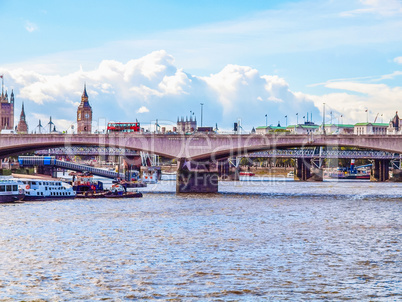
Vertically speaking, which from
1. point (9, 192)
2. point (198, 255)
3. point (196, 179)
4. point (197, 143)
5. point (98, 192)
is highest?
point (197, 143)

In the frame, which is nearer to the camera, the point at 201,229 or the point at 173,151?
the point at 201,229

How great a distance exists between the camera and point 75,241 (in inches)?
1989

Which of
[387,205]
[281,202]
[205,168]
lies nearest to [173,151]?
[205,168]

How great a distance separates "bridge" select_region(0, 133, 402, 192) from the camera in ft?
353

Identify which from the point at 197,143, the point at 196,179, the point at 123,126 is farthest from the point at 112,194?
the point at 123,126

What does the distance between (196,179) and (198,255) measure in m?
70.8

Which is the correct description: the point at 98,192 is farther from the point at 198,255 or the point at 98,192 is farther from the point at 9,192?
the point at 198,255

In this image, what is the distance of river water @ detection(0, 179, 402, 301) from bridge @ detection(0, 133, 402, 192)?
3179 centimetres

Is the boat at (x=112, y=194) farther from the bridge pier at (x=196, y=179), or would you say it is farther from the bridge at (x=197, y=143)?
the bridge pier at (x=196, y=179)

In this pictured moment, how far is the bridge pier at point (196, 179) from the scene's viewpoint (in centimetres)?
11400

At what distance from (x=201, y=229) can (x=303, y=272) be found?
20.5 metres

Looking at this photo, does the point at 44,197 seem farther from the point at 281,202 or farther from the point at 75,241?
the point at 75,241

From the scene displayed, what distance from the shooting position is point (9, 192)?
283ft

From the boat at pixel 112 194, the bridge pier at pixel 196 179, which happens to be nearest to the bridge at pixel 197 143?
the bridge pier at pixel 196 179
